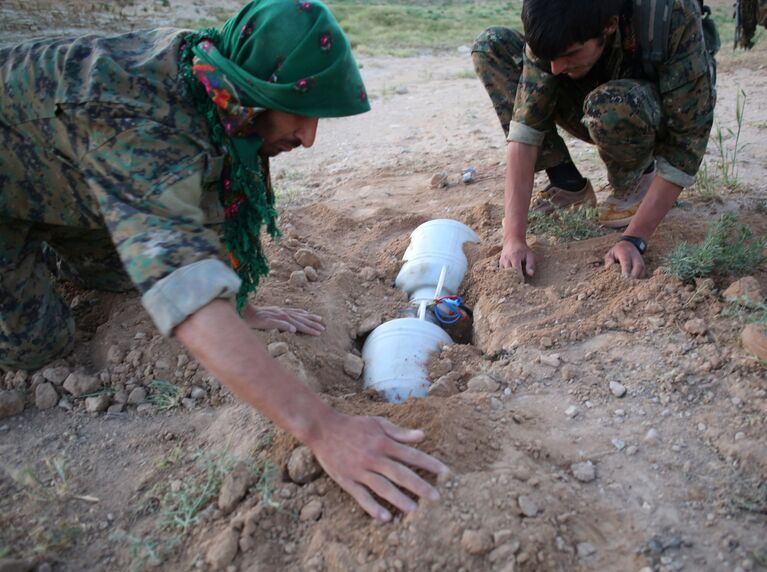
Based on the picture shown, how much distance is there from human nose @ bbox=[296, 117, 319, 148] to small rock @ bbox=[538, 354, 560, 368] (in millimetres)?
1081

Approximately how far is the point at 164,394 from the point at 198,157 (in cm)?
92

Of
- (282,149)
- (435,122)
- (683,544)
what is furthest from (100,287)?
(435,122)

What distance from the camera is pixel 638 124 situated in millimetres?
2547

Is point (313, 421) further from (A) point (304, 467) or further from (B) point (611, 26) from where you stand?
(B) point (611, 26)

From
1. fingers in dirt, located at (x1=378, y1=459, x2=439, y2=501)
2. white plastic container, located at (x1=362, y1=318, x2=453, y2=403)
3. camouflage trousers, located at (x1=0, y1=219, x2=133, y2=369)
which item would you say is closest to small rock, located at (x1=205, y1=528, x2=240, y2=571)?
fingers in dirt, located at (x1=378, y1=459, x2=439, y2=501)

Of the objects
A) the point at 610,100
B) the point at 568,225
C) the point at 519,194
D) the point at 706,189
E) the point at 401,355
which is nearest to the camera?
the point at 401,355

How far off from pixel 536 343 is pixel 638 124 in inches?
39.6

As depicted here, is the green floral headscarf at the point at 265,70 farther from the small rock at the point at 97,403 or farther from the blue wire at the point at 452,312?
the blue wire at the point at 452,312

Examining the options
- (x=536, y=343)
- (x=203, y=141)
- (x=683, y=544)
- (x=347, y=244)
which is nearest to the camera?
(x=683, y=544)

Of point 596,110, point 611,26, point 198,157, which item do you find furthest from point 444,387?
point 611,26

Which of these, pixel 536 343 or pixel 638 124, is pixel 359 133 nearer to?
pixel 638 124

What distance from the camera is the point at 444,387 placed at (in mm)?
2156

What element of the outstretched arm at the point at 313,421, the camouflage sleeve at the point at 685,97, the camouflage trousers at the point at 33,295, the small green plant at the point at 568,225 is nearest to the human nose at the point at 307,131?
the outstretched arm at the point at 313,421

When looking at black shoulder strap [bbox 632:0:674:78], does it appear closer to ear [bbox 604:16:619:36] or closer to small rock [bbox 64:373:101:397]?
ear [bbox 604:16:619:36]
